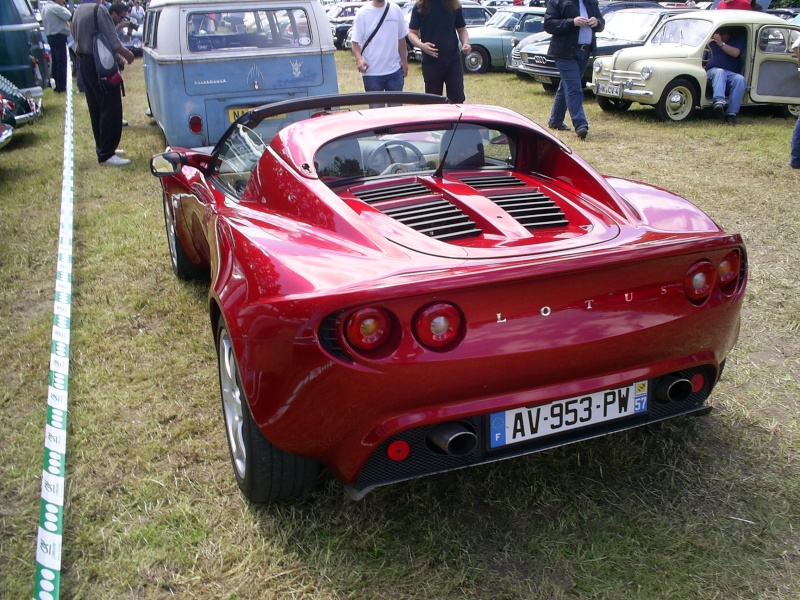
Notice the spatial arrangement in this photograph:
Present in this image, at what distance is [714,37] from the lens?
9711mm

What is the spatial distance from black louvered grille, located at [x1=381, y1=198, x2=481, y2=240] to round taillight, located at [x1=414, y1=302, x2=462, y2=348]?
457 millimetres

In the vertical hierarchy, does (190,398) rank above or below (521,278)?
below

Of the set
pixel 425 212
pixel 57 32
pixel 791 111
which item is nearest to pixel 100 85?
pixel 425 212

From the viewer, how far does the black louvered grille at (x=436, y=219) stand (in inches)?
98.8

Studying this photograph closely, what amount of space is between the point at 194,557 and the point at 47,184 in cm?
646

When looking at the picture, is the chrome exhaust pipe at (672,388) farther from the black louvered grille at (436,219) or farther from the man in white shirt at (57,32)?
the man in white shirt at (57,32)

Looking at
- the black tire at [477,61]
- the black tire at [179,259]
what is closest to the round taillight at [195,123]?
the black tire at [179,259]

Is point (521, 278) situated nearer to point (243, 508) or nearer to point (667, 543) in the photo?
point (667, 543)

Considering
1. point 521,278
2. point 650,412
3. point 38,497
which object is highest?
point 521,278

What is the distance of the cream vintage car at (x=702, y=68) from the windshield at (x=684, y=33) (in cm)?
1

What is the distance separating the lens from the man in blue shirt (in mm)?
9586

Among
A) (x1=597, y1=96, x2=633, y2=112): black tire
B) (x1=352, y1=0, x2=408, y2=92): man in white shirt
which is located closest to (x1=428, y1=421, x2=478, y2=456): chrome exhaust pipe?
(x1=352, y1=0, x2=408, y2=92): man in white shirt

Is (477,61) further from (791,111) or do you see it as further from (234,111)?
(234,111)

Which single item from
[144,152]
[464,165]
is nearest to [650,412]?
[464,165]
